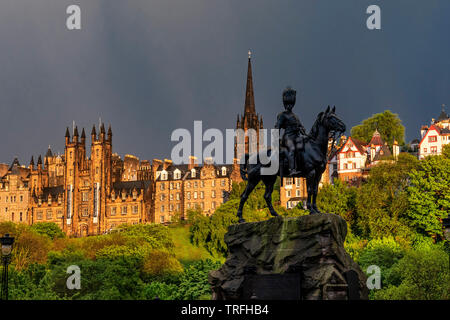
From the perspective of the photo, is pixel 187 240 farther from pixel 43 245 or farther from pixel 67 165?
pixel 67 165

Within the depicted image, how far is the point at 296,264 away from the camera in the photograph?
28.1 metres

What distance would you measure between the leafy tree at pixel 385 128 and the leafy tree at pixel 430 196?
169 ft

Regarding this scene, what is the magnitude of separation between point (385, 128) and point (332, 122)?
4758 inches

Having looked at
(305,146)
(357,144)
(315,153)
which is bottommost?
(315,153)

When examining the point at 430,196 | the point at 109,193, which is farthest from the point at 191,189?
the point at 430,196

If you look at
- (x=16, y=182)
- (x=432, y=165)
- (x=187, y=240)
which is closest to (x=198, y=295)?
(x=432, y=165)

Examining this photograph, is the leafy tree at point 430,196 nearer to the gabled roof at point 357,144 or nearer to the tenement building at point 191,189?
the gabled roof at point 357,144

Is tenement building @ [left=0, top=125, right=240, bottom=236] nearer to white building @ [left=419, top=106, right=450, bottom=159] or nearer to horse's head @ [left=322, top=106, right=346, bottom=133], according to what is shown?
white building @ [left=419, top=106, right=450, bottom=159]

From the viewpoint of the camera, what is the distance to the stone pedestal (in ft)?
90.3

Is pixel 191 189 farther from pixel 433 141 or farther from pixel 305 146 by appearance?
pixel 305 146

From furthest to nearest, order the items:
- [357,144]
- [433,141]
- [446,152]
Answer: [357,144]
[433,141]
[446,152]

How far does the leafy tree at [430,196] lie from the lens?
8712 cm

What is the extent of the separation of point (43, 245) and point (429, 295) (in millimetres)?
64611

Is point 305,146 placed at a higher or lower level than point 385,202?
higher
